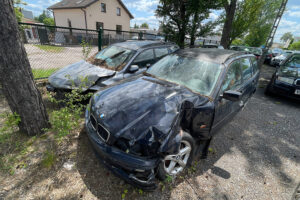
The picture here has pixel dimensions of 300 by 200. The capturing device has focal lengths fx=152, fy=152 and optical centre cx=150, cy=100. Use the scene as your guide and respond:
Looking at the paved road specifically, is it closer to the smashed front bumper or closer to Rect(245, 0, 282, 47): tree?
the smashed front bumper

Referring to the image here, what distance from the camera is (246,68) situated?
3521mm

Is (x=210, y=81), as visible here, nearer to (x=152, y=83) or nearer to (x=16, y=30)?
(x=152, y=83)

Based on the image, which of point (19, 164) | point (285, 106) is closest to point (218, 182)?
point (19, 164)

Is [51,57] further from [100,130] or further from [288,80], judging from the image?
[288,80]

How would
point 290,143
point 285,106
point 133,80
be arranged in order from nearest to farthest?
point 133,80, point 290,143, point 285,106

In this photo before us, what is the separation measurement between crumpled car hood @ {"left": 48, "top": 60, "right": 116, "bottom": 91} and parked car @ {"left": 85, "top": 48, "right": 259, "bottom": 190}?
1076mm

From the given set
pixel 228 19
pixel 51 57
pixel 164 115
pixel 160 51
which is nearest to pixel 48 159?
pixel 164 115

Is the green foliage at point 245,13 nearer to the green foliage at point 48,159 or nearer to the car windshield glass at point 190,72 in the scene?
the car windshield glass at point 190,72

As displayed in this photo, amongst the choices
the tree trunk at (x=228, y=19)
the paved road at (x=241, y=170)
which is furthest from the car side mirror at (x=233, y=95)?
the tree trunk at (x=228, y=19)

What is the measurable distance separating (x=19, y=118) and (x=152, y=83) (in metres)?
2.21

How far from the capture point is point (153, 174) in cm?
177

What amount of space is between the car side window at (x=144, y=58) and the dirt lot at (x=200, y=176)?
86.3 inches

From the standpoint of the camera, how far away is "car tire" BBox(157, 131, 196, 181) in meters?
1.89

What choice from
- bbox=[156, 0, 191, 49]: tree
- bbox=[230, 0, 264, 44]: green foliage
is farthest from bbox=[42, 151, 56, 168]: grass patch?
bbox=[230, 0, 264, 44]: green foliage
